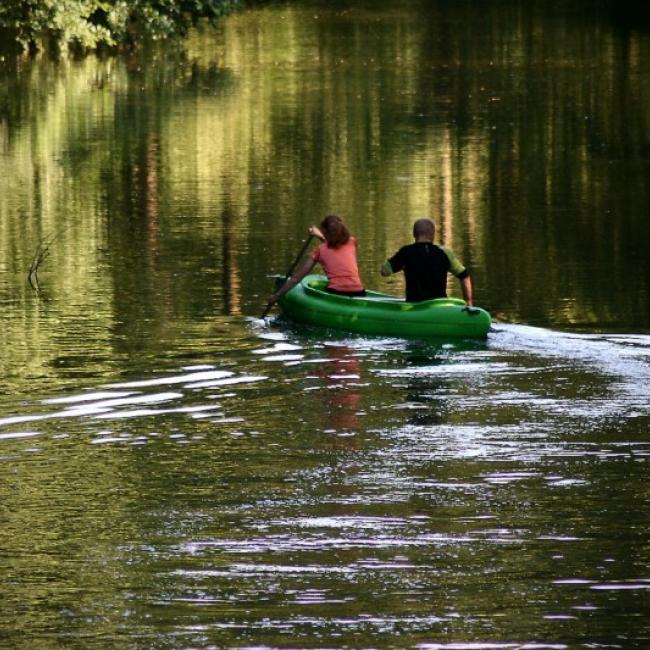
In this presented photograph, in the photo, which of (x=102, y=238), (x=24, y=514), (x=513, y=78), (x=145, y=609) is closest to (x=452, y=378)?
(x=24, y=514)

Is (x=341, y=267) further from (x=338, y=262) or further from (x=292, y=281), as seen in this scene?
(x=292, y=281)

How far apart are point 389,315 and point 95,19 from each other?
34666 mm

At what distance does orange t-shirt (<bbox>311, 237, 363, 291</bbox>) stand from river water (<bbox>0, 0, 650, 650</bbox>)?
2.07ft

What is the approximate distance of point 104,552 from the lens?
9.84 meters

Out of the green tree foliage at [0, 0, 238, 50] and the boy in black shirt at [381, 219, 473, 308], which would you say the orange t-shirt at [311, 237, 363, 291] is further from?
the green tree foliage at [0, 0, 238, 50]

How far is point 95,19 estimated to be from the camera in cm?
4925

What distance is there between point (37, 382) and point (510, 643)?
6763 millimetres

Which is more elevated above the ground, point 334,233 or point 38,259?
point 334,233

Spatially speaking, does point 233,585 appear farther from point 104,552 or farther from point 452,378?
Answer: point 452,378

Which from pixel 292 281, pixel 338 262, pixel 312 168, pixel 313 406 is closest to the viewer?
pixel 313 406

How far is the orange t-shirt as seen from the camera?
1716cm

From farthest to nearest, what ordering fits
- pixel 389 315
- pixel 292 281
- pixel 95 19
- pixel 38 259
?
pixel 95 19 → pixel 38 259 → pixel 292 281 → pixel 389 315

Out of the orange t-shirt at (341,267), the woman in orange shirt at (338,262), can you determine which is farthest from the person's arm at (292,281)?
the orange t-shirt at (341,267)

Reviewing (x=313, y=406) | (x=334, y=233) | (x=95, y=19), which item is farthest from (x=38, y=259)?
(x=95, y=19)
